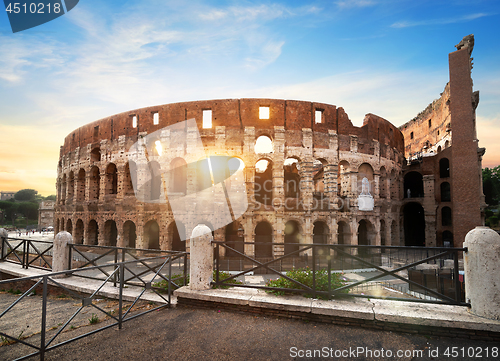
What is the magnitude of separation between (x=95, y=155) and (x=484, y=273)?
79.3 ft

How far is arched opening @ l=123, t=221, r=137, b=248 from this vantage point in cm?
1855

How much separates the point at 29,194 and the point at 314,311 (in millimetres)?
114516

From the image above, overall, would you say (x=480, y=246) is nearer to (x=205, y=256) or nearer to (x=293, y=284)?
(x=293, y=284)

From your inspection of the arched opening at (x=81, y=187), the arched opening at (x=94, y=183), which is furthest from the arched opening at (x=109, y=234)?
the arched opening at (x=81, y=187)

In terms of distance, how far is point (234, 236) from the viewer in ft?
59.3

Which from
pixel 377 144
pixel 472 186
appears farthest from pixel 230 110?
pixel 472 186

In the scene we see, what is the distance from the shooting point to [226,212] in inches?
651

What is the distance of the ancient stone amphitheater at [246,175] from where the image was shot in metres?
16.9

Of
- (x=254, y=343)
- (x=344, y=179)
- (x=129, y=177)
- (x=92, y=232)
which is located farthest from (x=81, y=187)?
(x=254, y=343)

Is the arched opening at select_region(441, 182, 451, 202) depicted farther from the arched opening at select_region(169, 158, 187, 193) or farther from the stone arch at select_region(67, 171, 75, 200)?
the stone arch at select_region(67, 171, 75, 200)

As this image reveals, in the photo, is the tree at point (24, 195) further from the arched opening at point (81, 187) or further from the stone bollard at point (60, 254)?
the stone bollard at point (60, 254)

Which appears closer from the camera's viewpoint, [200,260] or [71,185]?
[200,260]

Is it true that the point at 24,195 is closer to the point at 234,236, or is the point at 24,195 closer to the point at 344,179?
the point at 234,236

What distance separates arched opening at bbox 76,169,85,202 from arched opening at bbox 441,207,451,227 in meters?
31.7
